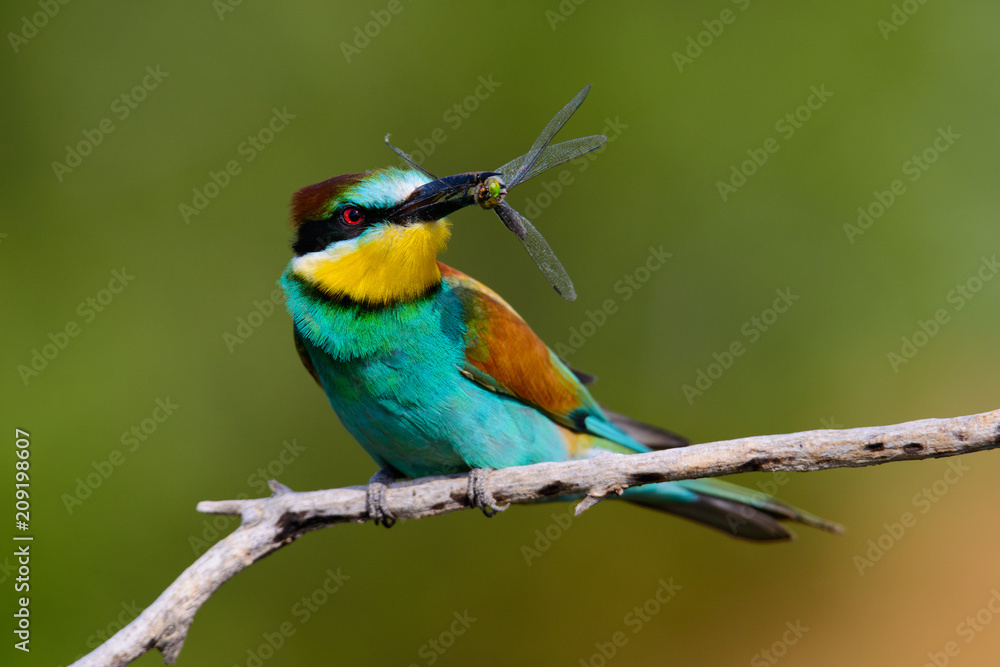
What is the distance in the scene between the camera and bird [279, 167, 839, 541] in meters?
2.58

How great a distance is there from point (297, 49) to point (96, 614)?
307cm

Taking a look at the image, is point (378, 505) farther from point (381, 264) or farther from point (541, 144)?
point (541, 144)

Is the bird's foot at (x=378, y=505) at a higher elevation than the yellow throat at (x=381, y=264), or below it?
below

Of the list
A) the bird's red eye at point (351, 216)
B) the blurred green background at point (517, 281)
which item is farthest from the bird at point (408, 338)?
the blurred green background at point (517, 281)

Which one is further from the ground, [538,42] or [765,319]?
[538,42]

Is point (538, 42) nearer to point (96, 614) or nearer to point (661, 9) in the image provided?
point (661, 9)

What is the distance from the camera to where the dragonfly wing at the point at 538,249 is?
2.48 metres

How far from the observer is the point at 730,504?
3.14 meters

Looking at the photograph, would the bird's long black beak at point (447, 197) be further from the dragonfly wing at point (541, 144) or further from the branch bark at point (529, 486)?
the branch bark at point (529, 486)

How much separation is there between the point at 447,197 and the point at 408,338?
1.51 ft

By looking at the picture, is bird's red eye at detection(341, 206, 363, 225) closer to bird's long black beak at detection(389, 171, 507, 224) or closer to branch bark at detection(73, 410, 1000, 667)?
bird's long black beak at detection(389, 171, 507, 224)

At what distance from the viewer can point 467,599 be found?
13.5 ft

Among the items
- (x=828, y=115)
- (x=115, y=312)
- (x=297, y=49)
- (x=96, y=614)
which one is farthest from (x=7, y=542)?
(x=828, y=115)

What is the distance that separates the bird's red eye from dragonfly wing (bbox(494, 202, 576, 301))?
42 centimetres
